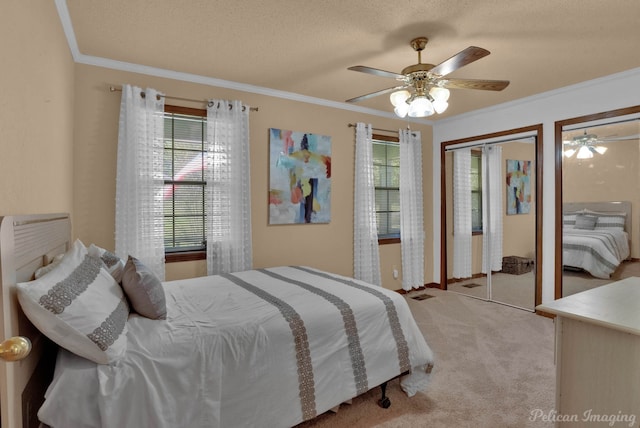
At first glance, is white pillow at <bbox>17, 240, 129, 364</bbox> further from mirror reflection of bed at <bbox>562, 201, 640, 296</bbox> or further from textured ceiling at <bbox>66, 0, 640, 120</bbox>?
mirror reflection of bed at <bbox>562, 201, 640, 296</bbox>

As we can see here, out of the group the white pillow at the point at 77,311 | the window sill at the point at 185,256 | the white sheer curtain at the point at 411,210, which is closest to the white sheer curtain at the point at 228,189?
the window sill at the point at 185,256

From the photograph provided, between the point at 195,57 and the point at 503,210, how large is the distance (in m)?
4.00

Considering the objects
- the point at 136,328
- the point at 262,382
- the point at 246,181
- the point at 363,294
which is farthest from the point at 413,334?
the point at 246,181

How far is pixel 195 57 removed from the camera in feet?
9.44

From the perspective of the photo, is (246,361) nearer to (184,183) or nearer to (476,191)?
(184,183)

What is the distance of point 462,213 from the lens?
189 inches

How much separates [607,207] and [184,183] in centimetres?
441

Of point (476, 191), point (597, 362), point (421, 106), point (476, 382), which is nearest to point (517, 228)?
point (476, 191)

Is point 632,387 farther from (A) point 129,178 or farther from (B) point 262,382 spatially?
(A) point 129,178

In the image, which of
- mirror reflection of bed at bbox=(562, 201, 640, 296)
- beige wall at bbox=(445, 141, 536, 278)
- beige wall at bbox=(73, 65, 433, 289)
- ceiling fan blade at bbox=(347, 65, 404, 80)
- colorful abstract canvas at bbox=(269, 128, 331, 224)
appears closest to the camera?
ceiling fan blade at bbox=(347, 65, 404, 80)

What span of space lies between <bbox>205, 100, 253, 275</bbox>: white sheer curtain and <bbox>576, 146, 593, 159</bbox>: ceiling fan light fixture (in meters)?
3.60

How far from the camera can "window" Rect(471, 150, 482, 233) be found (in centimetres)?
462

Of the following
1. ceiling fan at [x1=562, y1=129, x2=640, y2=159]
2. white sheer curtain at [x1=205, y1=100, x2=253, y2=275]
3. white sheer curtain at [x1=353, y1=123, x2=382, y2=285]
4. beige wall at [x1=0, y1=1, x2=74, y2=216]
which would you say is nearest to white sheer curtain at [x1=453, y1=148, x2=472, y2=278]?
ceiling fan at [x1=562, y1=129, x2=640, y2=159]

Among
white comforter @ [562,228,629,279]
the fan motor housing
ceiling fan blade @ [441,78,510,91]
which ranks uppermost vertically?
the fan motor housing
